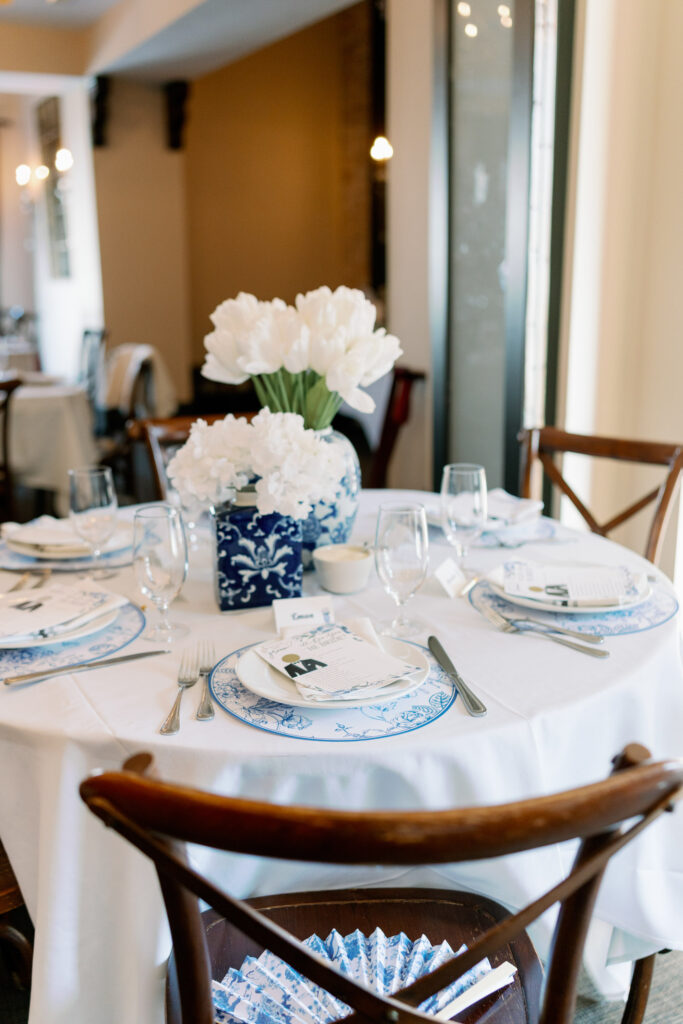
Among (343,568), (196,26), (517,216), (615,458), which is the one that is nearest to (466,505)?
(343,568)

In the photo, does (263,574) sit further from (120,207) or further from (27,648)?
(120,207)

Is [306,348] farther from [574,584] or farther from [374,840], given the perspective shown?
[374,840]

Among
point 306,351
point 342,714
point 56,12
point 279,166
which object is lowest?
point 342,714

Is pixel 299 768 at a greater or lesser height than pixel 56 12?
lesser

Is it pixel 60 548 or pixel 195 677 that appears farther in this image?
pixel 60 548

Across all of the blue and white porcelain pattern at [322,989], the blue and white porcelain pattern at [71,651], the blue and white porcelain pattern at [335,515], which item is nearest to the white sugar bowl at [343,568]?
the blue and white porcelain pattern at [335,515]

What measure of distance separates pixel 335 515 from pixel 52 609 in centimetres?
48

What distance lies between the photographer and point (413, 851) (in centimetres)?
58

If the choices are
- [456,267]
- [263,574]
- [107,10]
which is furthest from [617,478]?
[107,10]

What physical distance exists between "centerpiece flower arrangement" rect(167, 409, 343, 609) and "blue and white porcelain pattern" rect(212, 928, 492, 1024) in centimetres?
53

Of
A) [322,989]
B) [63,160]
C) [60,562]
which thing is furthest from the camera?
[63,160]

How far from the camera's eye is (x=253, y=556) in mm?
1320

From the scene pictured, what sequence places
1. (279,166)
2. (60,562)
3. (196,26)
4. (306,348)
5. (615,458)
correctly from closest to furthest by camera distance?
(306,348) → (60,562) → (615,458) → (196,26) → (279,166)

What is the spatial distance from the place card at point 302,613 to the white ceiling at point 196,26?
378 centimetres
